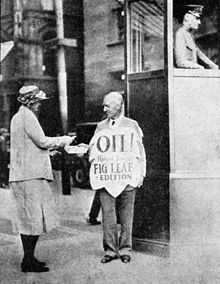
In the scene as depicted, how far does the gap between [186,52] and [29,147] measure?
2.18m

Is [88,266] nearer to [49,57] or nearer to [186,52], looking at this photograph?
[186,52]

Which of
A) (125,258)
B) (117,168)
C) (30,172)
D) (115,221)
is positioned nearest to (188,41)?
(117,168)

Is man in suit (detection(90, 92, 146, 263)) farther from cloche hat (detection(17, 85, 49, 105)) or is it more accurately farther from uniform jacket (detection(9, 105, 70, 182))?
cloche hat (detection(17, 85, 49, 105))

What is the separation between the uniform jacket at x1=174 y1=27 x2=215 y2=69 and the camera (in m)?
6.77

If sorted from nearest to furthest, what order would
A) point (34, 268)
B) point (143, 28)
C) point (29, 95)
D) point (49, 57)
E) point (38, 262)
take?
point (34, 268)
point (38, 262)
point (29, 95)
point (143, 28)
point (49, 57)

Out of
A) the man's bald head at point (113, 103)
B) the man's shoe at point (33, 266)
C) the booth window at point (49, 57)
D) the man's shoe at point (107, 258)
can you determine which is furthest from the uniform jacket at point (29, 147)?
the booth window at point (49, 57)

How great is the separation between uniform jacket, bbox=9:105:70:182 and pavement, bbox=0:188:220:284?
1.47 ft

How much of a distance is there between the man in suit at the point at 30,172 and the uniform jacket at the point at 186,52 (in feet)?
5.26

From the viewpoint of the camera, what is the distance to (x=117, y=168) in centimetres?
646

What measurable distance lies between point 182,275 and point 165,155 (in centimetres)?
145

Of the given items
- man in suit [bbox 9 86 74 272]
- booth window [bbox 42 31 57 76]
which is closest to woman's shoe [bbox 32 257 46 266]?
man in suit [bbox 9 86 74 272]

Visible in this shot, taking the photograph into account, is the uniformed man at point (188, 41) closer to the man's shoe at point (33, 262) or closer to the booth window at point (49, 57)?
the man's shoe at point (33, 262)

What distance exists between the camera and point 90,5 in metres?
17.8

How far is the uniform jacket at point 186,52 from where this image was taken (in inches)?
267
